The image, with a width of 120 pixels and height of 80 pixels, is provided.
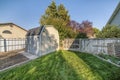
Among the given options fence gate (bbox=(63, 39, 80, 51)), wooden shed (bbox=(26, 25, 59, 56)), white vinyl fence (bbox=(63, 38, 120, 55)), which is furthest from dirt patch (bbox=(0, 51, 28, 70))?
fence gate (bbox=(63, 39, 80, 51))

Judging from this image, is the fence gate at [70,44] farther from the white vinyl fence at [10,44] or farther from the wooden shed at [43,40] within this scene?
the white vinyl fence at [10,44]

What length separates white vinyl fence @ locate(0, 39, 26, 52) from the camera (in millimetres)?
23405

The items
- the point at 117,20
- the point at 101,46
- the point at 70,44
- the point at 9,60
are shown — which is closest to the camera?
the point at 9,60

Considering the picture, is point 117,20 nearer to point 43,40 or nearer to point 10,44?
point 43,40

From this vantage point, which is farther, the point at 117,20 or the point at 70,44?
the point at 70,44

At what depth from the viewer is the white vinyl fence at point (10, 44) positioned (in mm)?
23405

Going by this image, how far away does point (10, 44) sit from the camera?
82.9 ft

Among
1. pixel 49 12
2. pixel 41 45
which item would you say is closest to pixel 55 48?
pixel 41 45

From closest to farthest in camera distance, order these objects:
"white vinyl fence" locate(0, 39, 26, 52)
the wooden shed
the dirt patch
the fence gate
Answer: the dirt patch, the wooden shed, "white vinyl fence" locate(0, 39, 26, 52), the fence gate

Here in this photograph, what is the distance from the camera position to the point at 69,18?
4006cm

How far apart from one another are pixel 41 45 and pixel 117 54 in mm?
8486

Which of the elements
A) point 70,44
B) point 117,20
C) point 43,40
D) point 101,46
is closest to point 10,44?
point 43,40

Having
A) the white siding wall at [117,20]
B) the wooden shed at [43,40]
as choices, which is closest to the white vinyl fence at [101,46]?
the wooden shed at [43,40]

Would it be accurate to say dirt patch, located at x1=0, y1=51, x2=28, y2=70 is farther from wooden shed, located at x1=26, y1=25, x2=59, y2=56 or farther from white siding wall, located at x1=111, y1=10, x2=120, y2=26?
white siding wall, located at x1=111, y1=10, x2=120, y2=26
